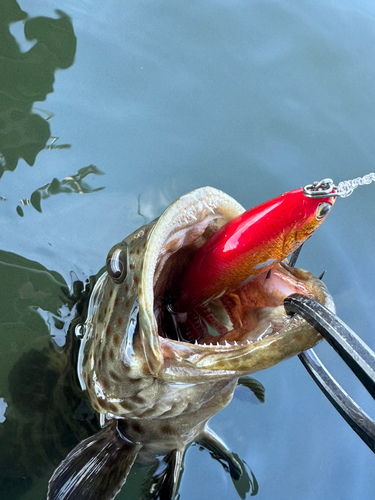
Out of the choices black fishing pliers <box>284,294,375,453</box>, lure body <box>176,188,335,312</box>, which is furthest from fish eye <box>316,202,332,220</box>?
black fishing pliers <box>284,294,375,453</box>

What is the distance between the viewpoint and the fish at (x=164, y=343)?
1933 mm

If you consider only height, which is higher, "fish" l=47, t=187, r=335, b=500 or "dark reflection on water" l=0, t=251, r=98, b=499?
"fish" l=47, t=187, r=335, b=500

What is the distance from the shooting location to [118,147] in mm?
3520

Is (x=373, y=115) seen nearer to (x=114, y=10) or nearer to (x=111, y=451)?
(x=114, y=10)

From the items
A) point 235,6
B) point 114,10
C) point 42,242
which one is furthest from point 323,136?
point 42,242

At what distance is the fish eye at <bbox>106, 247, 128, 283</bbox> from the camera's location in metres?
2.22

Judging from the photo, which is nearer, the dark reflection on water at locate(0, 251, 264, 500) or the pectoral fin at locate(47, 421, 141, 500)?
the pectoral fin at locate(47, 421, 141, 500)

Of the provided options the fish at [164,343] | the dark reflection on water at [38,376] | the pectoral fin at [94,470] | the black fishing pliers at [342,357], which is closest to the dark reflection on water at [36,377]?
the dark reflection on water at [38,376]

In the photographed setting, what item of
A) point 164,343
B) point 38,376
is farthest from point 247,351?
point 38,376

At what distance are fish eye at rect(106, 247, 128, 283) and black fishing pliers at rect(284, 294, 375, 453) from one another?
74 centimetres

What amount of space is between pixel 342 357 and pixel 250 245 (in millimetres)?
531

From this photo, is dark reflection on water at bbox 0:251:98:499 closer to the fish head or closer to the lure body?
the fish head

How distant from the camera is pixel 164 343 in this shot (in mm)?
2012

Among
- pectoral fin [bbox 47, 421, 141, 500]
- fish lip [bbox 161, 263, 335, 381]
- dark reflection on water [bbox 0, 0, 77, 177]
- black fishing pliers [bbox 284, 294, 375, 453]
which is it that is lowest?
pectoral fin [bbox 47, 421, 141, 500]
